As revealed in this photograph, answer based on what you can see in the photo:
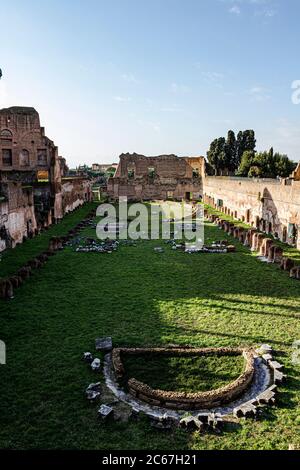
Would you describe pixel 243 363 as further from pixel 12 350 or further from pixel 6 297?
pixel 6 297

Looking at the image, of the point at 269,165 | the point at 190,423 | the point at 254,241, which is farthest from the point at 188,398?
the point at 269,165

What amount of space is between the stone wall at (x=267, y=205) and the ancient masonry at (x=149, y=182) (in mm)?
11340

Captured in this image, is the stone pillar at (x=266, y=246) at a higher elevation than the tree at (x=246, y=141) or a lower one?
lower

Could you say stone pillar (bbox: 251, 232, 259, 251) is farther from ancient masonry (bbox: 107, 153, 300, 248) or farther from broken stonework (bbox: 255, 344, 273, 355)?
broken stonework (bbox: 255, 344, 273, 355)

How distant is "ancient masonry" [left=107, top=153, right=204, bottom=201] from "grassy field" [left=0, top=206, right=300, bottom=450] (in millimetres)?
29696

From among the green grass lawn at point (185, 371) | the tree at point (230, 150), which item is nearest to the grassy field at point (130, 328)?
the green grass lawn at point (185, 371)

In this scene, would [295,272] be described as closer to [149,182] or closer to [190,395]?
[190,395]

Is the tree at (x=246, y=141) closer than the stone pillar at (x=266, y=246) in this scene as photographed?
No

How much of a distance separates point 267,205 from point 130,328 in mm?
16828

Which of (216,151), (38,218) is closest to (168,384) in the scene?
(38,218)

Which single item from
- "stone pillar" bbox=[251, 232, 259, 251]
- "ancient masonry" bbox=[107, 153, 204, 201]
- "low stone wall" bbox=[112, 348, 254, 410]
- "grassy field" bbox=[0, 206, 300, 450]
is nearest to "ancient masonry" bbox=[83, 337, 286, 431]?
"low stone wall" bbox=[112, 348, 254, 410]

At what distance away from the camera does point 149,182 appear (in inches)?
1864

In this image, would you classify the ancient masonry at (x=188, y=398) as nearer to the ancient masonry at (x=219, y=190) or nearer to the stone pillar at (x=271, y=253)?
the stone pillar at (x=271, y=253)

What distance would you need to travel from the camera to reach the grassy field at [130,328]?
575 centimetres
